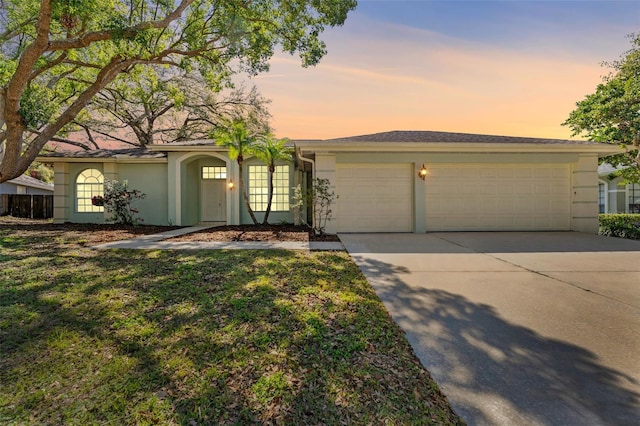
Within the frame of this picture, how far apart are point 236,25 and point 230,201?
20.2 ft

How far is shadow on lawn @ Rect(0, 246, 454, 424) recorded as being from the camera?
6.15 ft

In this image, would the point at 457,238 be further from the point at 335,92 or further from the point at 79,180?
the point at 79,180

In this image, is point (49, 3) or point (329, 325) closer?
point (329, 325)

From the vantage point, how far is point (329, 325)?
9.78ft

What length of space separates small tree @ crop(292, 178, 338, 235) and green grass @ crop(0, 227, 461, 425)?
5.00 metres

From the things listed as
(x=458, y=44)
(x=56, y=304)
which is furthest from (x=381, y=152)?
(x=56, y=304)

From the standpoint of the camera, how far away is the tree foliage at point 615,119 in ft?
34.9

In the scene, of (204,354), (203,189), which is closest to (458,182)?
(204,354)

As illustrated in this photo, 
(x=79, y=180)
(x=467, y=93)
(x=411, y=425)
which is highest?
(x=467, y=93)

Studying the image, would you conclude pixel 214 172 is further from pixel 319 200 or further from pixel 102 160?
pixel 319 200

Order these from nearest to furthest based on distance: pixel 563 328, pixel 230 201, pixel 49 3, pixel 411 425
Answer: pixel 411 425 → pixel 563 328 → pixel 49 3 → pixel 230 201

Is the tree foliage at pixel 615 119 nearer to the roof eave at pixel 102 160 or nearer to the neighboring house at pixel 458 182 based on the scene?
the neighboring house at pixel 458 182

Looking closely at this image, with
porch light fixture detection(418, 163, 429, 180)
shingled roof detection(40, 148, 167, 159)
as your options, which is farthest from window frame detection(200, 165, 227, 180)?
porch light fixture detection(418, 163, 429, 180)

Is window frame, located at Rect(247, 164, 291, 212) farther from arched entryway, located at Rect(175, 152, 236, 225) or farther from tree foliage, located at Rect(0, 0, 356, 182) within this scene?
tree foliage, located at Rect(0, 0, 356, 182)
